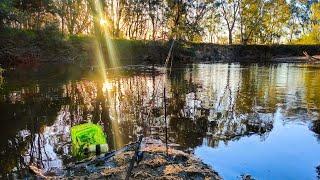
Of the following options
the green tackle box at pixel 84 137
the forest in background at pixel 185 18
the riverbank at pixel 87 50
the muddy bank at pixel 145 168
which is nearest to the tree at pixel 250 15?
the forest in background at pixel 185 18

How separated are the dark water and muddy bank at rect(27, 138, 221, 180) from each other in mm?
547

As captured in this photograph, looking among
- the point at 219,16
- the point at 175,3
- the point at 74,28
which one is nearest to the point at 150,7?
the point at 175,3

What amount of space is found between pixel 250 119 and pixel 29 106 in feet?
25.7

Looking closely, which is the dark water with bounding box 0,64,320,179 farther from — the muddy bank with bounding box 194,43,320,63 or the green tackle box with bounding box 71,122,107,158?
the muddy bank with bounding box 194,43,320,63

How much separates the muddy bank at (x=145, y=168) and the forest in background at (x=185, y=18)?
3447 centimetres

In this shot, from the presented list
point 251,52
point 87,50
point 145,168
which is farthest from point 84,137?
point 251,52

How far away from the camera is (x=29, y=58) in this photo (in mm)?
38969

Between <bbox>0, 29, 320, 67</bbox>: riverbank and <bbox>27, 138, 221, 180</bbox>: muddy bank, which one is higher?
<bbox>0, 29, 320, 67</bbox>: riverbank

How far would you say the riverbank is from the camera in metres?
38.2

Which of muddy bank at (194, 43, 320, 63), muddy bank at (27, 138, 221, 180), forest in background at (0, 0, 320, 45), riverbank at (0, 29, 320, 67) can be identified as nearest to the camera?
muddy bank at (27, 138, 221, 180)

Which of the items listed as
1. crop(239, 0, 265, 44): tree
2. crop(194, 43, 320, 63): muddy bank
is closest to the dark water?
crop(194, 43, 320, 63): muddy bank

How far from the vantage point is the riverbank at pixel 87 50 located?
38.2 m

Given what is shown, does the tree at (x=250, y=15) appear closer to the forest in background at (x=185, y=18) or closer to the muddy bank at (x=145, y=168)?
the forest in background at (x=185, y=18)

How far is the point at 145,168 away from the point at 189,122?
5.16 m
